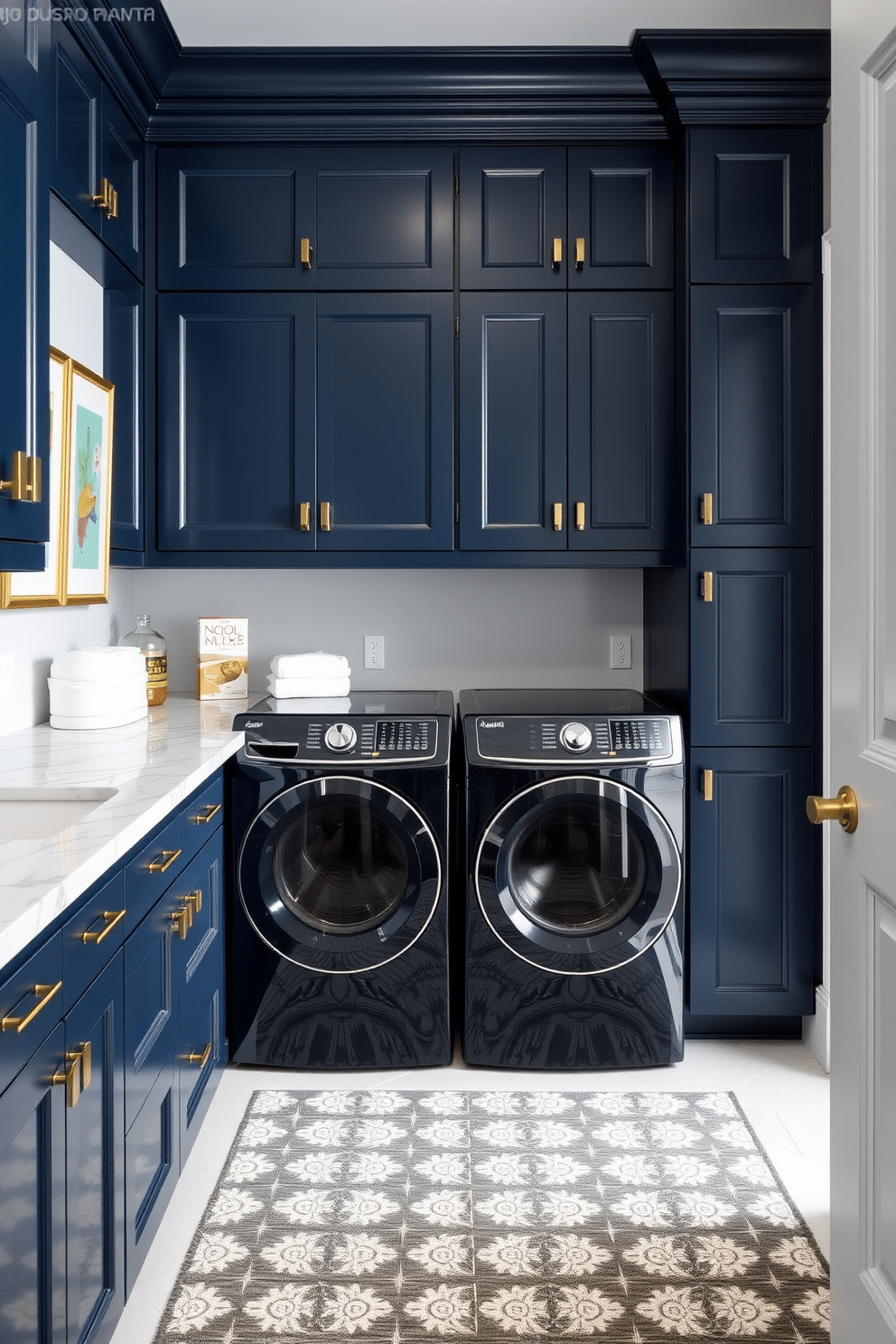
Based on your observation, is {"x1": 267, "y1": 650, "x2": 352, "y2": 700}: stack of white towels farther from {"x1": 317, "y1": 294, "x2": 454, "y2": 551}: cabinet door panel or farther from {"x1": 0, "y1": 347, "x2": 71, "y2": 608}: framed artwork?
{"x1": 0, "y1": 347, "x2": 71, "y2": 608}: framed artwork

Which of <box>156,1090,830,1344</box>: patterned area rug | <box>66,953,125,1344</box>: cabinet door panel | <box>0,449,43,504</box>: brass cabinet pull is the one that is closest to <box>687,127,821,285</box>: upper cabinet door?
<box>0,449,43,504</box>: brass cabinet pull

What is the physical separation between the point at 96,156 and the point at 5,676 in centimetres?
125

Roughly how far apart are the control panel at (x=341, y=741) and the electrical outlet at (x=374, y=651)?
2.27 ft

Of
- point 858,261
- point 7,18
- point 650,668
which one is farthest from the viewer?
point 650,668

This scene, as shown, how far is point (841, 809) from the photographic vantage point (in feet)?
4.56

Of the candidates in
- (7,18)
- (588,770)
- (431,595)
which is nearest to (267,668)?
(431,595)

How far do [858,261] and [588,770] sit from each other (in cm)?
157

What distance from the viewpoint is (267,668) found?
3361 mm

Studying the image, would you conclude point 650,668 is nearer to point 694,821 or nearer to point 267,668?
point 694,821

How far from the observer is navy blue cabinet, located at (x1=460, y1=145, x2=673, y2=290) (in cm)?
296

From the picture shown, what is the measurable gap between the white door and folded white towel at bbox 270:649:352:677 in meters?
1.79

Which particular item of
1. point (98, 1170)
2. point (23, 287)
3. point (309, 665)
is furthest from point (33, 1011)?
point (309, 665)

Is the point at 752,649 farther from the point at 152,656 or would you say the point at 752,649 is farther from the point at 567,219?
the point at 152,656

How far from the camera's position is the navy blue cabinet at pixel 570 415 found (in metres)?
2.98
